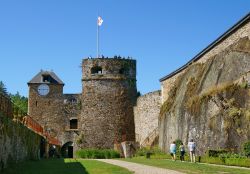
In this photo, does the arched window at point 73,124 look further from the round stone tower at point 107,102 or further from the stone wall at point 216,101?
the stone wall at point 216,101

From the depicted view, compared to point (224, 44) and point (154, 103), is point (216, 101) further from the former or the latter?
point (154, 103)

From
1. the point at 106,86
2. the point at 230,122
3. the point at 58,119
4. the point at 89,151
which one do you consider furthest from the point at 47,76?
the point at 230,122

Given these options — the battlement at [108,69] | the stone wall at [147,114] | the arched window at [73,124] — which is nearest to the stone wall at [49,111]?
the arched window at [73,124]

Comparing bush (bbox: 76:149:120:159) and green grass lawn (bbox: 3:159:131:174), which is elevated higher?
bush (bbox: 76:149:120:159)

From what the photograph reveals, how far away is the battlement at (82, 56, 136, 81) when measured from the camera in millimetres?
51156

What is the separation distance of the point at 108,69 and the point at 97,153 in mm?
8648

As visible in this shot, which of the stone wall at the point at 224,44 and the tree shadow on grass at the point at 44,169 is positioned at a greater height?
the stone wall at the point at 224,44

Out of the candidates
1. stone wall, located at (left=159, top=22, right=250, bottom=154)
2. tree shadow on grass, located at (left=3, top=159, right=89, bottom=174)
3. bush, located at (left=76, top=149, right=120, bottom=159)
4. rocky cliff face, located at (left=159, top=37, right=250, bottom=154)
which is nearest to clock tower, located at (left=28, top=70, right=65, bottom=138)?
bush, located at (left=76, top=149, right=120, bottom=159)

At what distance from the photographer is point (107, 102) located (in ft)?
166

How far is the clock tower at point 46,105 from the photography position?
6191 centimetres

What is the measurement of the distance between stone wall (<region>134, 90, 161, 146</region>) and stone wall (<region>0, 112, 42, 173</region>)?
15746 millimetres

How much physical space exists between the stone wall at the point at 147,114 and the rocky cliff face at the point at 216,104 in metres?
9.55

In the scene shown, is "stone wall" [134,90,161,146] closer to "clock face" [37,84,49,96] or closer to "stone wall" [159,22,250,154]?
"stone wall" [159,22,250,154]

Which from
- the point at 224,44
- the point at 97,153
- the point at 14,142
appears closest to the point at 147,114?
the point at 97,153
